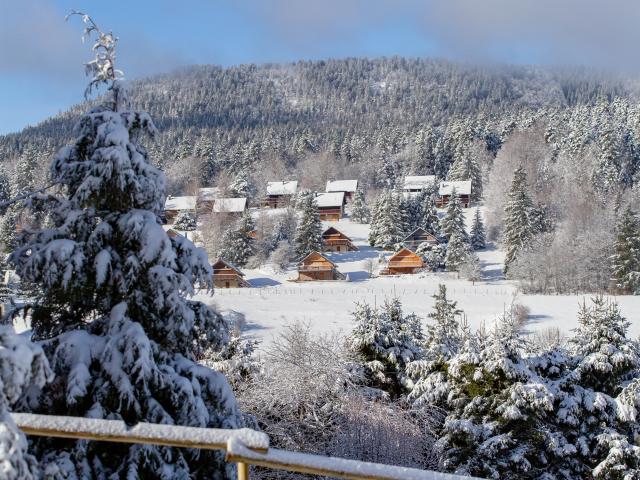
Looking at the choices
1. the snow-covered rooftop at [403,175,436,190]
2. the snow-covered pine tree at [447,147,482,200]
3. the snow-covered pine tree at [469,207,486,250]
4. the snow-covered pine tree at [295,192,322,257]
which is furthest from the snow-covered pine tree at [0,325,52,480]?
the snow-covered pine tree at [447,147,482,200]

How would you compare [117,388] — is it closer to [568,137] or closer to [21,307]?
[21,307]

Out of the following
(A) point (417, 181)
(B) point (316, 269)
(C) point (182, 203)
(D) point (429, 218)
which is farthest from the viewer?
(A) point (417, 181)

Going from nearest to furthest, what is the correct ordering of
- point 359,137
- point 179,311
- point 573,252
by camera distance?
point 179,311, point 573,252, point 359,137

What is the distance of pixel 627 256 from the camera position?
50094 mm

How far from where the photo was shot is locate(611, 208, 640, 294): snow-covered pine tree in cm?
4941

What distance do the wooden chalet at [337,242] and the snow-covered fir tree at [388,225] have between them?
3015 millimetres

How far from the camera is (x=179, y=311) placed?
6.82 metres

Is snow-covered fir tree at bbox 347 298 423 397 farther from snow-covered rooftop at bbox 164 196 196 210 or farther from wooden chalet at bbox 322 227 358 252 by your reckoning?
snow-covered rooftop at bbox 164 196 196 210

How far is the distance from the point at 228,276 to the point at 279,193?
34.6 m

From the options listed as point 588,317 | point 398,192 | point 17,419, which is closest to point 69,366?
point 17,419

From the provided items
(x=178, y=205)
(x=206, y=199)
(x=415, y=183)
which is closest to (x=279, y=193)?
(x=206, y=199)

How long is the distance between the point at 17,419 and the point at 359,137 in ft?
398

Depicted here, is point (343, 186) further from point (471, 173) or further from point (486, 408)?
point (486, 408)

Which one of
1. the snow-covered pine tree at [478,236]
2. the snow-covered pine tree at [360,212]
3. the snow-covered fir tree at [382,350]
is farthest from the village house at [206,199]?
the snow-covered fir tree at [382,350]
